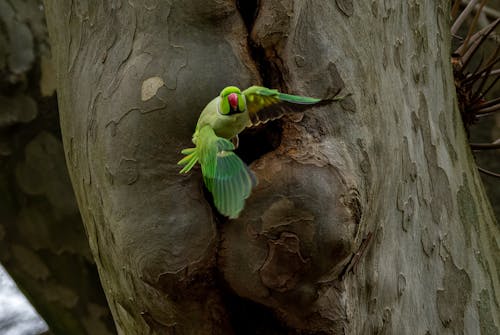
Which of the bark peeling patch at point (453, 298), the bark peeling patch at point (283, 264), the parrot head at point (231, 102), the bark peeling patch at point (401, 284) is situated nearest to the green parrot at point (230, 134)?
the parrot head at point (231, 102)

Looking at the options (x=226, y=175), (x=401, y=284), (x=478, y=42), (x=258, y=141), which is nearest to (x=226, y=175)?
(x=226, y=175)

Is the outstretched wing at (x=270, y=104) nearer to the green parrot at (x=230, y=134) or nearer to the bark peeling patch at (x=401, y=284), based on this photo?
the green parrot at (x=230, y=134)

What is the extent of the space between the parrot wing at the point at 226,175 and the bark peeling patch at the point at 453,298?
1.82 feet

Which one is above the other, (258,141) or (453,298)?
(258,141)

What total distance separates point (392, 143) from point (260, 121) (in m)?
0.30

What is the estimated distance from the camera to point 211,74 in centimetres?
92

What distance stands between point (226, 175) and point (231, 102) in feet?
0.28

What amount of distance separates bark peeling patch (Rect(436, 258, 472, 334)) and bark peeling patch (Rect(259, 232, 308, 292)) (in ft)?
1.27

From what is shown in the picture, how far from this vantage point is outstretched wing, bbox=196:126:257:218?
2.49 ft

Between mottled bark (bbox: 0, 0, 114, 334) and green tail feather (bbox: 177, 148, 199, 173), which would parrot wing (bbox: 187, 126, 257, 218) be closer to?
green tail feather (bbox: 177, 148, 199, 173)

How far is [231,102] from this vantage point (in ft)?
2.60

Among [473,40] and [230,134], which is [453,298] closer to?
[230,134]

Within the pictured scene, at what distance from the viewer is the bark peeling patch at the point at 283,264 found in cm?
88

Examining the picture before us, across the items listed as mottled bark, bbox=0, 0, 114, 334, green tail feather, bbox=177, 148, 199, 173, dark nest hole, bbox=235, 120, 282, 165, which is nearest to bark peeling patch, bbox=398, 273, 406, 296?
dark nest hole, bbox=235, 120, 282, 165
